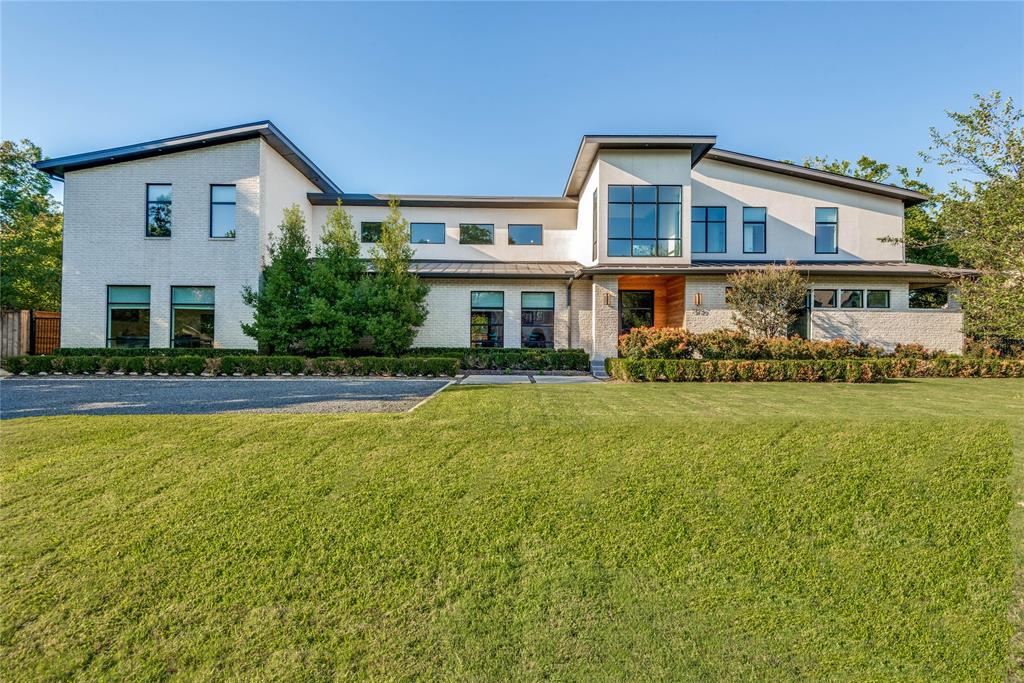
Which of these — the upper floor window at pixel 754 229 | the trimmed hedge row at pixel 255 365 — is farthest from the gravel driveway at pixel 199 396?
the upper floor window at pixel 754 229

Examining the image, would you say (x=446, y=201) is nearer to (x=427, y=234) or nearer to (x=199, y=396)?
(x=427, y=234)

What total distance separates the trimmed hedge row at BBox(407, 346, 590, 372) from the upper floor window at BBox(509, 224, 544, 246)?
18.9 feet

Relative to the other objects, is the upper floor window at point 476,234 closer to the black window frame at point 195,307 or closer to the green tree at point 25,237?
the black window frame at point 195,307

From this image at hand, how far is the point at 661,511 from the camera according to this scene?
406 cm

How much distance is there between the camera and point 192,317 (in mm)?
15836

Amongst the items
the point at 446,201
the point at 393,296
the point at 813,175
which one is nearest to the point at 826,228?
the point at 813,175

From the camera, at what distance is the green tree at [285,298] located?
46.6ft

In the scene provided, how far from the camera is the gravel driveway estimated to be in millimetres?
7422

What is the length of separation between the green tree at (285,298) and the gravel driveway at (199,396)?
291cm

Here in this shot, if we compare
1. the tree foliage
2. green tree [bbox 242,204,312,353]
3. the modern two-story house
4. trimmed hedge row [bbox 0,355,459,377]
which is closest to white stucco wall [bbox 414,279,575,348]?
the modern two-story house

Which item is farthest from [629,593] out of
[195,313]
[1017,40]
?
[195,313]

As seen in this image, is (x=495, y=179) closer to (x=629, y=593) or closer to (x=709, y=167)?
(x=709, y=167)

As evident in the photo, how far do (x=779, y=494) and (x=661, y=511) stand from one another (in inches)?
46.6

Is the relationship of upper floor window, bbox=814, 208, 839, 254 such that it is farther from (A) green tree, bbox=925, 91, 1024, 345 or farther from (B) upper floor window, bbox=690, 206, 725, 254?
(A) green tree, bbox=925, 91, 1024, 345
